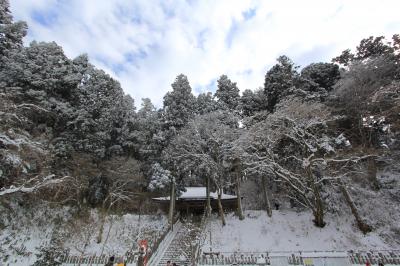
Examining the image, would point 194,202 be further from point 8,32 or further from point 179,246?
point 8,32

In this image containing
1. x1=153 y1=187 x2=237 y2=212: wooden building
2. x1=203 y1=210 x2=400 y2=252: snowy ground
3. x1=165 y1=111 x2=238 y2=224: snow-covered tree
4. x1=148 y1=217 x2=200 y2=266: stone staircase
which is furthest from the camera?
x1=153 y1=187 x2=237 y2=212: wooden building

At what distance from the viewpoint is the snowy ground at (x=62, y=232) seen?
14.0m

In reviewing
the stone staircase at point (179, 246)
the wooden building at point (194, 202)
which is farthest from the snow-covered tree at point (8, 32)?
the stone staircase at point (179, 246)

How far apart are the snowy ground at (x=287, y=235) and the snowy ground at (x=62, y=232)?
4572mm

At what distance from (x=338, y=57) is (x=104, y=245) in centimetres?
2254

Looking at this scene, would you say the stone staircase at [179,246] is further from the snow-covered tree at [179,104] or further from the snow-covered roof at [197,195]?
the snow-covered tree at [179,104]

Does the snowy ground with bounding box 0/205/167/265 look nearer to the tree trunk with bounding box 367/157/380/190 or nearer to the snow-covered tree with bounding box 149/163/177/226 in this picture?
the snow-covered tree with bounding box 149/163/177/226

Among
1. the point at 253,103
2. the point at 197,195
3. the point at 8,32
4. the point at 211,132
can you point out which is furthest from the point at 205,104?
the point at 8,32

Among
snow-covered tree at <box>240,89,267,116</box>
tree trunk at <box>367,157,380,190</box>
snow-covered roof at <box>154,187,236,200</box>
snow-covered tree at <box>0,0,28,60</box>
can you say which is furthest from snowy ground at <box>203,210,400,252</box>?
snow-covered tree at <box>0,0,28,60</box>

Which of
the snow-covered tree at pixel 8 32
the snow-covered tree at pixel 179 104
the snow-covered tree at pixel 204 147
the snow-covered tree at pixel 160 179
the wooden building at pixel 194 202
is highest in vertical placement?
the snow-covered tree at pixel 8 32

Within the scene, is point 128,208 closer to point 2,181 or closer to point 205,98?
point 2,181

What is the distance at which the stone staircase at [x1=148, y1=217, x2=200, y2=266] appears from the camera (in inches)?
515

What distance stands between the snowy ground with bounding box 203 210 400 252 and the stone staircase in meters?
1.02

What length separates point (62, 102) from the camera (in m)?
18.8
